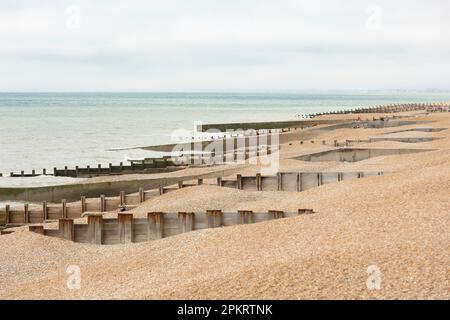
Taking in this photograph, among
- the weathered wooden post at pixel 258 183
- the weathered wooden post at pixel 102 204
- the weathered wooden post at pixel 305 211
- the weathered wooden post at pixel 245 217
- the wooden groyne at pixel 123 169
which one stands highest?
the weathered wooden post at pixel 305 211

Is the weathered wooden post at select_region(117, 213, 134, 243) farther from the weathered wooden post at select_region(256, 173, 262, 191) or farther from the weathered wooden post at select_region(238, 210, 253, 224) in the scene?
the weathered wooden post at select_region(256, 173, 262, 191)

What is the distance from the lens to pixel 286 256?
1409cm

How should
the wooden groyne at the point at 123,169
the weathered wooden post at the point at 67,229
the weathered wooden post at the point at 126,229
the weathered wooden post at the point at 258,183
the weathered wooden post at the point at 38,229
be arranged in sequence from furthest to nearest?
the wooden groyne at the point at 123,169, the weathered wooden post at the point at 258,183, the weathered wooden post at the point at 38,229, the weathered wooden post at the point at 67,229, the weathered wooden post at the point at 126,229

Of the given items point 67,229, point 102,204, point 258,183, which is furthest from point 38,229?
point 258,183

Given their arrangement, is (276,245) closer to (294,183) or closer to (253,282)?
(253,282)

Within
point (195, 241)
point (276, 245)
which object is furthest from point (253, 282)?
point (195, 241)

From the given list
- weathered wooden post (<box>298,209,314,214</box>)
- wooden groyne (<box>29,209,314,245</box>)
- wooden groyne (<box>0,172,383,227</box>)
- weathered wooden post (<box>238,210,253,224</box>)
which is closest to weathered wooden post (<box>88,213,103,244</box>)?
wooden groyne (<box>29,209,314,245</box>)

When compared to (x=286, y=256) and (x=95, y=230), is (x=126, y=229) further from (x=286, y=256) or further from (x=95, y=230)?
(x=286, y=256)

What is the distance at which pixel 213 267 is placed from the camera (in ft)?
46.6

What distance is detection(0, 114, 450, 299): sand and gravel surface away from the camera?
39.7 feet

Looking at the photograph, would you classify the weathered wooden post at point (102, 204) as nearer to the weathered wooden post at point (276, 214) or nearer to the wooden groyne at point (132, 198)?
the wooden groyne at point (132, 198)

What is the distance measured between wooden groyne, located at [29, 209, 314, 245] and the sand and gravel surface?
1.48ft

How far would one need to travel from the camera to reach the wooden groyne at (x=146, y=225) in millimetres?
18969

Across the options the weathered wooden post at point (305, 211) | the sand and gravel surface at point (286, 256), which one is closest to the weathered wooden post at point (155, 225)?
the sand and gravel surface at point (286, 256)
